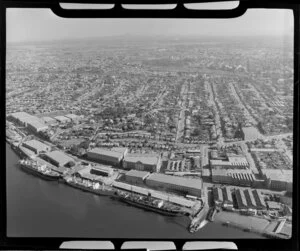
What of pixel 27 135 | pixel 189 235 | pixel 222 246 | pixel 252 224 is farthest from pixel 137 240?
pixel 27 135

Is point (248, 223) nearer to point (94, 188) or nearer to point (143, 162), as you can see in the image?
point (143, 162)

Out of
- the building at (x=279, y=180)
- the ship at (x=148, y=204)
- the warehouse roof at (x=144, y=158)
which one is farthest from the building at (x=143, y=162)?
the building at (x=279, y=180)

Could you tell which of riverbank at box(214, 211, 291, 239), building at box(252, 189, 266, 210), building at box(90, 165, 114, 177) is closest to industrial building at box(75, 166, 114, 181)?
building at box(90, 165, 114, 177)

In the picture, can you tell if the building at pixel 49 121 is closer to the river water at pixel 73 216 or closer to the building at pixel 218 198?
the river water at pixel 73 216

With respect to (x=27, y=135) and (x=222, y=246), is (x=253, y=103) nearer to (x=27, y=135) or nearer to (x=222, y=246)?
(x=222, y=246)

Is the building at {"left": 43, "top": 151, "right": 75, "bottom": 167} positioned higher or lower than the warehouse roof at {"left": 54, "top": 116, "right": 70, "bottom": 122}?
lower

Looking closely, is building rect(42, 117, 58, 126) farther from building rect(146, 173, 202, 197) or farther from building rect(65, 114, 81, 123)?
building rect(146, 173, 202, 197)

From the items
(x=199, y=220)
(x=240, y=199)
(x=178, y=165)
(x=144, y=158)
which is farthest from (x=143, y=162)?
(x=240, y=199)
